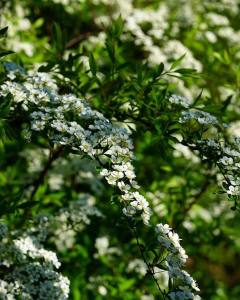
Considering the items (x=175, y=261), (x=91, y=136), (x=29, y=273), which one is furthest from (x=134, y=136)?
(x=175, y=261)

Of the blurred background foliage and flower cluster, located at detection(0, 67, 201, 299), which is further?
the blurred background foliage

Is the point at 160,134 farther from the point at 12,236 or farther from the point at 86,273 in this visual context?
the point at 86,273

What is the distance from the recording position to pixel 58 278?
11.0ft

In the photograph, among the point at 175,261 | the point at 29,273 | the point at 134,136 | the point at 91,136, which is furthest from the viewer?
the point at 134,136

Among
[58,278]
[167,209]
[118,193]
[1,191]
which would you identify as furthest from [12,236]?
[167,209]

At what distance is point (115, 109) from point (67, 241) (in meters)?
1.70

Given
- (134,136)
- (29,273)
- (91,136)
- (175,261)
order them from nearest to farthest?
1. (175,261)
2. (91,136)
3. (29,273)
4. (134,136)

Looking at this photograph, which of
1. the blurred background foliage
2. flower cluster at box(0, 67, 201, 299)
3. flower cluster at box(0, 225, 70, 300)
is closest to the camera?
flower cluster at box(0, 67, 201, 299)

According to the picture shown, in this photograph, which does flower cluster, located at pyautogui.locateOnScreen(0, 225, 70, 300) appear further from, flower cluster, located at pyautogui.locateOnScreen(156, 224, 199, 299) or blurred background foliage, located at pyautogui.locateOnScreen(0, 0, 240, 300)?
flower cluster, located at pyautogui.locateOnScreen(156, 224, 199, 299)

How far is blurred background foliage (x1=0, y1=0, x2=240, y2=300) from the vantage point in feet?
12.6

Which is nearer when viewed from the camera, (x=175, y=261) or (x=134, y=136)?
(x=175, y=261)

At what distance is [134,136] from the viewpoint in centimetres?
548

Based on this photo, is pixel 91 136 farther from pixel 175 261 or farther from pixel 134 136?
pixel 134 136

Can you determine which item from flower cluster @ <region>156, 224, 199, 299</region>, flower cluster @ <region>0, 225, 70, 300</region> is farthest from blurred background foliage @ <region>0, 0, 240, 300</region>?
flower cluster @ <region>156, 224, 199, 299</region>
